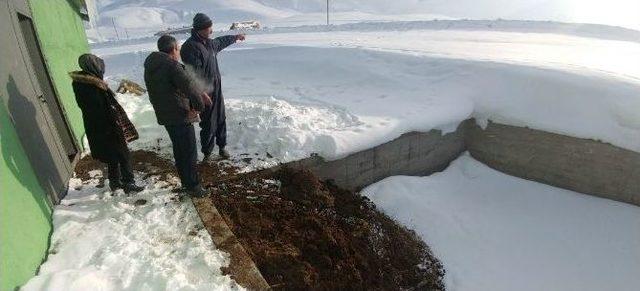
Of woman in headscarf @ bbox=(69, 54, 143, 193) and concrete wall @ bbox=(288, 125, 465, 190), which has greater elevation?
woman in headscarf @ bbox=(69, 54, 143, 193)

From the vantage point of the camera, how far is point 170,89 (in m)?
3.79

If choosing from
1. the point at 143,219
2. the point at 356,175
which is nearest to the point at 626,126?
the point at 356,175

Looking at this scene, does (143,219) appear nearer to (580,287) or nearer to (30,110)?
(30,110)

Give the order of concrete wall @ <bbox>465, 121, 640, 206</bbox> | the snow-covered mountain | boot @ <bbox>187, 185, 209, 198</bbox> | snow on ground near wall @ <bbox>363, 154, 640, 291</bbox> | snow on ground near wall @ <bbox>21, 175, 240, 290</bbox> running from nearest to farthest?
snow on ground near wall @ <bbox>21, 175, 240, 290</bbox>, boot @ <bbox>187, 185, 209, 198</bbox>, snow on ground near wall @ <bbox>363, 154, 640, 291</bbox>, concrete wall @ <bbox>465, 121, 640, 206</bbox>, the snow-covered mountain

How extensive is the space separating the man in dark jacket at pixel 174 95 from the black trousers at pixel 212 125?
99 centimetres

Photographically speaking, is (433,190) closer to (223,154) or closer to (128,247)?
(223,154)

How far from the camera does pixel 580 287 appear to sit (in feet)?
16.6

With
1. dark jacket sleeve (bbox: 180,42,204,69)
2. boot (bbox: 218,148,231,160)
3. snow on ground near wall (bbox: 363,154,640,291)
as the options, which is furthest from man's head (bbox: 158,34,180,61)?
snow on ground near wall (bbox: 363,154,640,291)

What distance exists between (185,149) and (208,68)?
4.13 ft

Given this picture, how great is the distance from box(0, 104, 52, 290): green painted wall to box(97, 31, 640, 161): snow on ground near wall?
2621mm

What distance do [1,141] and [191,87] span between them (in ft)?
5.02

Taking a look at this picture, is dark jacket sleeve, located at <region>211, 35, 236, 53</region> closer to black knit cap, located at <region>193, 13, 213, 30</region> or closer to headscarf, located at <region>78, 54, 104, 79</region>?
black knit cap, located at <region>193, 13, 213, 30</region>

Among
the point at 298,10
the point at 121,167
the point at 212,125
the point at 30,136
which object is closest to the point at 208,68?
the point at 212,125

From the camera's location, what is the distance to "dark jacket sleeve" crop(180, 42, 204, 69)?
15.2 ft
